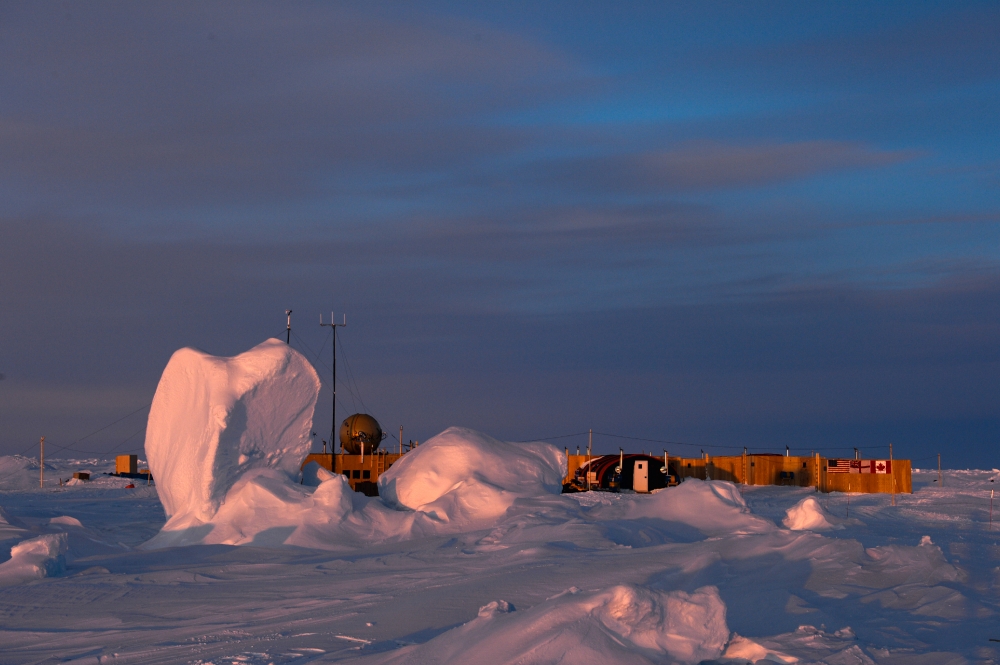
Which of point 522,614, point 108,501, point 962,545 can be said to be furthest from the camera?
point 108,501

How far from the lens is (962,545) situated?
1775 cm

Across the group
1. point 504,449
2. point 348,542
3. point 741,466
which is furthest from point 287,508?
point 741,466

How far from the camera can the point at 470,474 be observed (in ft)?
75.7

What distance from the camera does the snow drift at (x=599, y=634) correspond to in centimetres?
832

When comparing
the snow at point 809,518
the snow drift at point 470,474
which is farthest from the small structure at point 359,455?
the snow at point 809,518

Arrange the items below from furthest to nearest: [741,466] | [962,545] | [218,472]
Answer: [741,466], [218,472], [962,545]

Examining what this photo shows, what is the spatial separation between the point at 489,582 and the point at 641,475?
25.2 meters

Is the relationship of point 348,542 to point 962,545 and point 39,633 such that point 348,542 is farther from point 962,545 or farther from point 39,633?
point 962,545

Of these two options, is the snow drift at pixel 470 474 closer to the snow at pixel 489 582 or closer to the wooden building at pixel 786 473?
the snow at pixel 489 582

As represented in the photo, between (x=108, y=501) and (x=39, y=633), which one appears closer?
(x=39, y=633)

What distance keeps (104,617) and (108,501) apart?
76.5 feet

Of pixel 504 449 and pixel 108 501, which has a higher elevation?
pixel 504 449

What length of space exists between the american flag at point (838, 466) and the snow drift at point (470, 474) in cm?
1667

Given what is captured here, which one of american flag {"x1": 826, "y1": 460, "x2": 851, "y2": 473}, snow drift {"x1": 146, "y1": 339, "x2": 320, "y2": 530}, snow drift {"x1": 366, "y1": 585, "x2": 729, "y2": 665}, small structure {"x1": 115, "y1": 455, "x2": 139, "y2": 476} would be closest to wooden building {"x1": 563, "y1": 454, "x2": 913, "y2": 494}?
american flag {"x1": 826, "y1": 460, "x2": 851, "y2": 473}
